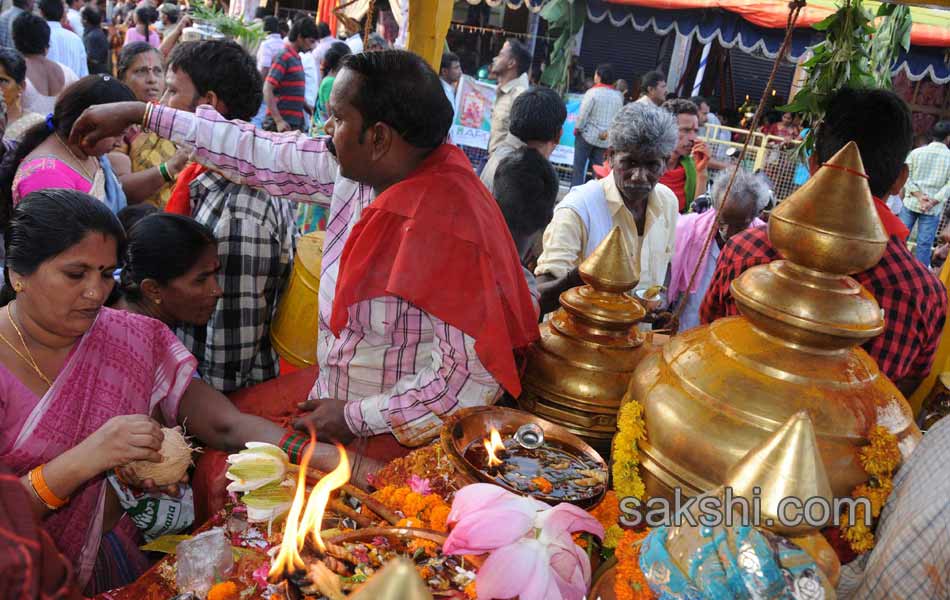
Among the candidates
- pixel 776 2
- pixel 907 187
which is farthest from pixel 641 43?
pixel 907 187

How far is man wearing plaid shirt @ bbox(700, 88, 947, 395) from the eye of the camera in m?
2.04

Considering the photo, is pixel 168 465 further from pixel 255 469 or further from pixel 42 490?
pixel 255 469

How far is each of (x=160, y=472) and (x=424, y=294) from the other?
80cm

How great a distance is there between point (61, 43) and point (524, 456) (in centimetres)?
779

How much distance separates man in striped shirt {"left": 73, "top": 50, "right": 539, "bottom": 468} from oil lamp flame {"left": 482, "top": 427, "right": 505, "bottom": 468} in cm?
36

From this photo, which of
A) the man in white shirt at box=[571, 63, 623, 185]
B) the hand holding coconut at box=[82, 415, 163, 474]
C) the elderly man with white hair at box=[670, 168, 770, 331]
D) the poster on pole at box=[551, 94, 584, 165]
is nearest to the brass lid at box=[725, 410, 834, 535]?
the hand holding coconut at box=[82, 415, 163, 474]

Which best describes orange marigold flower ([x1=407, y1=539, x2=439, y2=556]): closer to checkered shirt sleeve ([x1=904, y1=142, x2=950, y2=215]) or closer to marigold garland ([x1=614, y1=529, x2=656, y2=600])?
marigold garland ([x1=614, y1=529, x2=656, y2=600])

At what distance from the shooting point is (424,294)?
177cm

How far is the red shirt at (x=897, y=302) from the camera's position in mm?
2029

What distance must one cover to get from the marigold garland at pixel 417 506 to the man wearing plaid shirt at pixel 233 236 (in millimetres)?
1455

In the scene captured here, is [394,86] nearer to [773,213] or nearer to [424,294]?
[424,294]

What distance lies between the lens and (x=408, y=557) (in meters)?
1.12

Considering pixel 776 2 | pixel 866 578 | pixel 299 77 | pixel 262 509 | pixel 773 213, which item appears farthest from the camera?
pixel 776 2

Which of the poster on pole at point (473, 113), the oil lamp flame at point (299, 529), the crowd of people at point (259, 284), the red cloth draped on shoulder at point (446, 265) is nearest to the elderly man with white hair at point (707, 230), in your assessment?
the crowd of people at point (259, 284)
